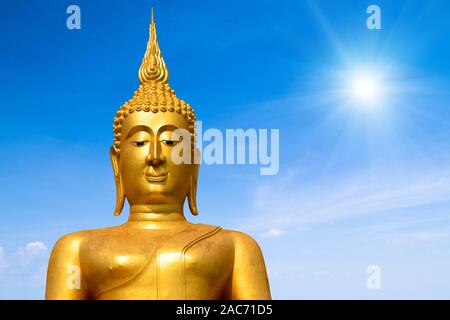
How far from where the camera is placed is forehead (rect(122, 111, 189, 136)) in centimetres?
809

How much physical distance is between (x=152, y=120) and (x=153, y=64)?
1.03 meters

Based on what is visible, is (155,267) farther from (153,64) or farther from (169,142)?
(153,64)

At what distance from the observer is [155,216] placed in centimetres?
809

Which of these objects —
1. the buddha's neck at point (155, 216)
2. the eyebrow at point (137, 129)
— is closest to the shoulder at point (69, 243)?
the buddha's neck at point (155, 216)

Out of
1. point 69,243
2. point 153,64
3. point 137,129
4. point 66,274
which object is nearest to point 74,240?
point 69,243

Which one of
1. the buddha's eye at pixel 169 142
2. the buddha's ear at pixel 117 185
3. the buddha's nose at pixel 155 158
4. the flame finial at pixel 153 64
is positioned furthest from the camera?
the flame finial at pixel 153 64

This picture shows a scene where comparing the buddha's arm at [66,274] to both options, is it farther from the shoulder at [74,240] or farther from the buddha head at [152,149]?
the buddha head at [152,149]

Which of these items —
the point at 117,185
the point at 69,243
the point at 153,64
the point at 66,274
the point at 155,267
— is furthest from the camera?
the point at 153,64

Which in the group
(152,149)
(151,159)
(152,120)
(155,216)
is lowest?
→ (155,216)

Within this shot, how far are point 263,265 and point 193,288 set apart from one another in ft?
3.25

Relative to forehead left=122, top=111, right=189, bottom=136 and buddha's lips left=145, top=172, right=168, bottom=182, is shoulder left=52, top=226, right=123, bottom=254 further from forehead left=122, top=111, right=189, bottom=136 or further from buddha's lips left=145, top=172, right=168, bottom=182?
forehead left=122, top=111, right=189, bottom=136

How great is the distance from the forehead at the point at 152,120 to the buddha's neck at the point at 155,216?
0.93 meters

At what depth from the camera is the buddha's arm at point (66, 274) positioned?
7.61 metres
